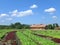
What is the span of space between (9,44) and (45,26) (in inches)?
2642

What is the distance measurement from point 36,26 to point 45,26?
5.68 meters

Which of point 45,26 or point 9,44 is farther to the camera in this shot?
point 45,26

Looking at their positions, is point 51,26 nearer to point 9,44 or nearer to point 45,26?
point 45,26

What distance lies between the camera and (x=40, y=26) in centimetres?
8681

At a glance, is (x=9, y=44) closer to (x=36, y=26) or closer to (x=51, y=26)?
(x=51, y=26)

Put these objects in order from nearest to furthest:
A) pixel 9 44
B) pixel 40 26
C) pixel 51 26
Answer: pixel 9 44, pixel 51 26, pixel 40 26

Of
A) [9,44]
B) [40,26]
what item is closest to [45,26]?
[40,26]

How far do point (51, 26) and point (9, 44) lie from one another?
62461 mm

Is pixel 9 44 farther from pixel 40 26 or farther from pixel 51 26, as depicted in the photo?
pixel 40 26

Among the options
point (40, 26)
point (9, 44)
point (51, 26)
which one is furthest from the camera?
point (40, 26)

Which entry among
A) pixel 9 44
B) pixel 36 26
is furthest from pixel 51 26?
pixel 9 44

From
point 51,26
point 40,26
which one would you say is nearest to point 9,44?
point 51,26

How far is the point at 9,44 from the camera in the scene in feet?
58.6

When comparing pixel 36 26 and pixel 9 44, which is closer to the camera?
pixel 9 44
